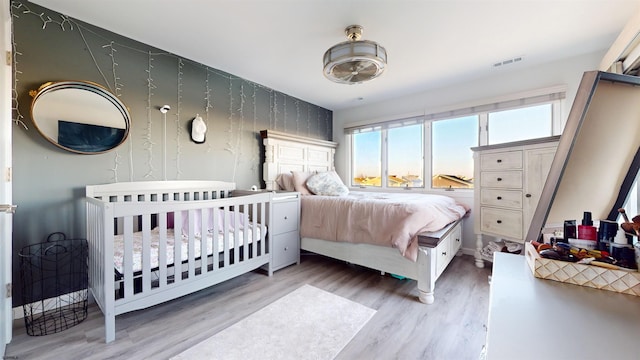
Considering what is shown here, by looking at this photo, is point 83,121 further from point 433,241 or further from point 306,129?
point 433,241

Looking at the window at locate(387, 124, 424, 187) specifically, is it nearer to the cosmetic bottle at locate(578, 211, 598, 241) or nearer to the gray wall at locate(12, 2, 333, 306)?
the gray wall at locate(12, 2, 333, 306)

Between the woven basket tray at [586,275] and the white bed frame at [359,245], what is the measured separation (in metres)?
1.27

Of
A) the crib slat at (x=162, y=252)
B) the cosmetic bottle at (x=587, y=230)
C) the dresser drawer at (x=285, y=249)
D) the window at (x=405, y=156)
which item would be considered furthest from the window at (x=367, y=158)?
the cosmetic bottle at (x=587, y=230)

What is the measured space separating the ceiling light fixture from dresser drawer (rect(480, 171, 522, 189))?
1745 mm

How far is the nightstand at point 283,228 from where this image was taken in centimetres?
255

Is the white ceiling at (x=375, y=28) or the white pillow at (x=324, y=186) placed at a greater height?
the white ceiling at (x=375, y=28)

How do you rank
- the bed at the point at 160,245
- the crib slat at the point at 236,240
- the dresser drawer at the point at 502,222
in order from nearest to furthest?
1. the bed at the point at 160,245
2. the crib slat at the point at 236,240
3. the dresser drawer at the point at 502,222

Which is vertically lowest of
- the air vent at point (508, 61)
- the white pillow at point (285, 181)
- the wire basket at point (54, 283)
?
the wire basket at point (54, 283)

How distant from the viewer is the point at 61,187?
1920mm

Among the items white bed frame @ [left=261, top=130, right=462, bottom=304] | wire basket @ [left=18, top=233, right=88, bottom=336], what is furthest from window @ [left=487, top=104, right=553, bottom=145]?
wire basket @ [left=18, top=233, right=88, bottom=336]

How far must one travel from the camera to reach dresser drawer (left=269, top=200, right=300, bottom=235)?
2.58 metres

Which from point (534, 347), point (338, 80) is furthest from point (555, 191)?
point (338, 80)

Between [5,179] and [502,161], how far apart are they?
394 cm

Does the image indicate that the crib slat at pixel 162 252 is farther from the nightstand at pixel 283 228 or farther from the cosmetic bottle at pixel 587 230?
the cosmetic bottle at pixel 587 230
